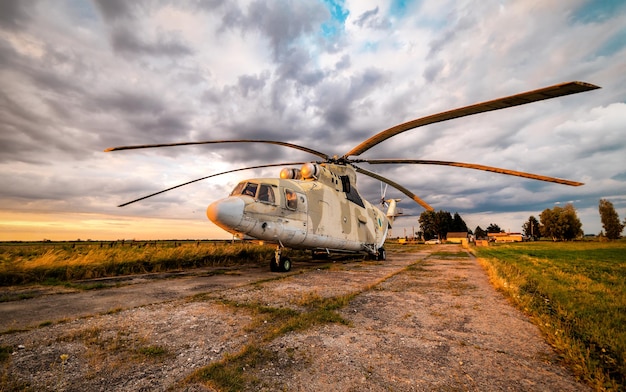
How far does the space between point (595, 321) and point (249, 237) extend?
8062 millimetres

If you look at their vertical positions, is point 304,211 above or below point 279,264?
above

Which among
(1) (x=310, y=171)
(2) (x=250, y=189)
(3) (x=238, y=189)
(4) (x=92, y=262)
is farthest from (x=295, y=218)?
(4) (x=92, y=262)

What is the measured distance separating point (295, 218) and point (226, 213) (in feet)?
9.63

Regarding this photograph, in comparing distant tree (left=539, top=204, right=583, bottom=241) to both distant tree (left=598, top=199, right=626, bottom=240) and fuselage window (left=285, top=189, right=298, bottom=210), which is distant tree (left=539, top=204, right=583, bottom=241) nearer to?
distant tree (left=598, top=199, right=626, bottom=240)

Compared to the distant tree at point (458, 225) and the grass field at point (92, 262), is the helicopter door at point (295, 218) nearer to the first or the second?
the grass field at point (92, 262)

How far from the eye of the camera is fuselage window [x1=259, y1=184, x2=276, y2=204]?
29.9ft

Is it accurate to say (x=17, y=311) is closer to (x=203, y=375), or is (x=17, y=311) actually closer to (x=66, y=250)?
(x=203, y=375)

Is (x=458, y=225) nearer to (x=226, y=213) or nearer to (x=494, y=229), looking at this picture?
(x=494, y=229)

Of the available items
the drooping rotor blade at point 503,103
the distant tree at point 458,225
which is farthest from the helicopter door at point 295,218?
the distant tree at point 458,225

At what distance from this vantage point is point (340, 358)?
2705 millimetres

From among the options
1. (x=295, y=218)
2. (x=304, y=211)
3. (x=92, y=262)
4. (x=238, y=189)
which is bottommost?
(x=92, y=262)

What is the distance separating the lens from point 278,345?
9.82 ft

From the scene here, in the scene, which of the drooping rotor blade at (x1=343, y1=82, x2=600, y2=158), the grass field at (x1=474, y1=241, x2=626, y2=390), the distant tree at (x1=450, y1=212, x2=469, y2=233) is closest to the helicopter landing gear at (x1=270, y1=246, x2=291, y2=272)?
the drooping rotor blade at (x1=343, y1=82, x2=600, y2=158)

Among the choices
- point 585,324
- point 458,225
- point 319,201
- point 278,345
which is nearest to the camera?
point 278,345
